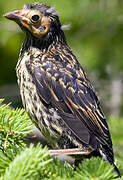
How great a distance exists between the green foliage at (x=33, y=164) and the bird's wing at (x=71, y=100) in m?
0.62

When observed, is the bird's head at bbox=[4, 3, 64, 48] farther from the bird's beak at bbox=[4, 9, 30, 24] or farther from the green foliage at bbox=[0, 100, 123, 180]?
the green foliage at bbox=[0, 100, 123, 180]

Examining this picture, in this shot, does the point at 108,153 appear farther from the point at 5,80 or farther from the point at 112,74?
the point at 5,80

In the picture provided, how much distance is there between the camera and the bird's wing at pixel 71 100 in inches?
142

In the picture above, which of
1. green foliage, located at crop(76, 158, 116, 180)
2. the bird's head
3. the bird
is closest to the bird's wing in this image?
the bird

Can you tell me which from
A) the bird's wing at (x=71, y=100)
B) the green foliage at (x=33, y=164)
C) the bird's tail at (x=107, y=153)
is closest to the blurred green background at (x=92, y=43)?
the bird's wing at (x=71, y=100)

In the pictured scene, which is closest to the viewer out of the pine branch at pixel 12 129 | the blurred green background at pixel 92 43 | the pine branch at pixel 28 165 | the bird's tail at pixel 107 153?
the pine branch at pixel 28 165

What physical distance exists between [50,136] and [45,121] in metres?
0.14

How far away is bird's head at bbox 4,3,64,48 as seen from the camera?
12.2 ft

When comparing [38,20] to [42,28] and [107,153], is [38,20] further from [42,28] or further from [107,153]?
[107,153]

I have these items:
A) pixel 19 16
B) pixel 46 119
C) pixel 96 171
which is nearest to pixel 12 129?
pixel 46 119

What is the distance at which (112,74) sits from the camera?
6434 mm

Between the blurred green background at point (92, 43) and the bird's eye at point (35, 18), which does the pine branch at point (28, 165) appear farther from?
the blurred green background at point (92, 43)

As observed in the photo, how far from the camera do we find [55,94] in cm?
370

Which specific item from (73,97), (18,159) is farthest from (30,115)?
(18,159)
